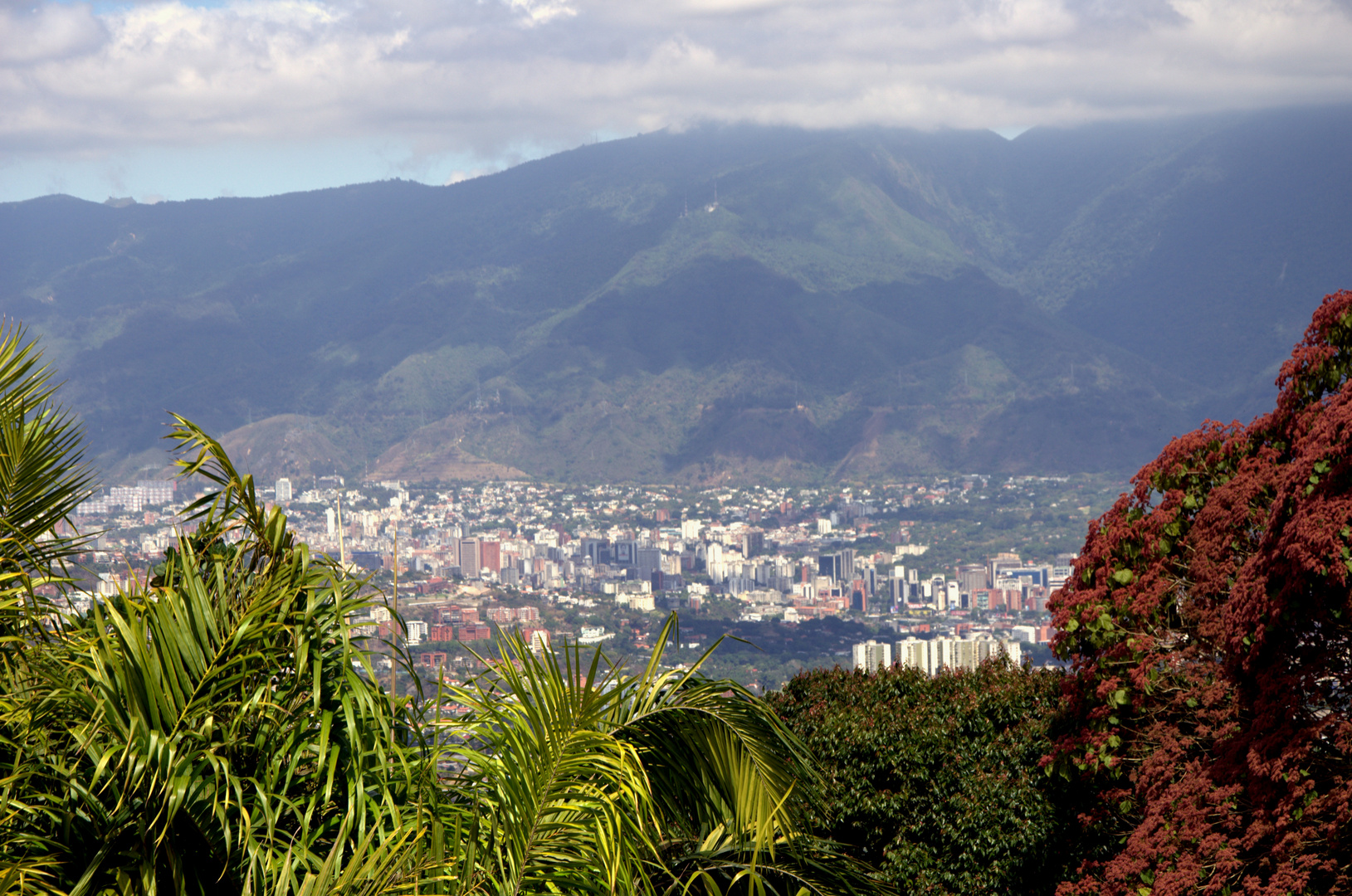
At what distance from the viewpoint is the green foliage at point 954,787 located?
6.13 metres

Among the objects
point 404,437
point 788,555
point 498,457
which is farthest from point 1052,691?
point 404,437

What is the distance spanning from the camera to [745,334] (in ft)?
519

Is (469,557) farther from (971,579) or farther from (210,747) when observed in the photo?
(210,747)

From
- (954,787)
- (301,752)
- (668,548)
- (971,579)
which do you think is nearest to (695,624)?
(971,579)

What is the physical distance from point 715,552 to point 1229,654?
75776 mm

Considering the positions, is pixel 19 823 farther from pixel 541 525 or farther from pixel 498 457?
pixel 498 457

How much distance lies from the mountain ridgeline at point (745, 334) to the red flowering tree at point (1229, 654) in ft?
357

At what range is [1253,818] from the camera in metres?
4.56

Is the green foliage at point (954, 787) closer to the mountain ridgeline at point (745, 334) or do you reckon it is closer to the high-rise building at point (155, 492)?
the high-rise building at point (155, 492)

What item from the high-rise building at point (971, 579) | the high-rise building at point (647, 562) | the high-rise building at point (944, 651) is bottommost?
the high-rise building at point (971, 579)

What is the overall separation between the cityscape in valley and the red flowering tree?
17.0 metres

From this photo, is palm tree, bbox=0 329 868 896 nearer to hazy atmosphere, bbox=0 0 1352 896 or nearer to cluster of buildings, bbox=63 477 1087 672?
hazy atmosphere, bbox=0 0 1352 896

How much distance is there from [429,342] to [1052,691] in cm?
16493

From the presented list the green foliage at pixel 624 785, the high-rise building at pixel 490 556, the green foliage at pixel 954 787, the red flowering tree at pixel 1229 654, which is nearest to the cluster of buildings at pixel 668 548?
the high-rise building at pixel 490 556
